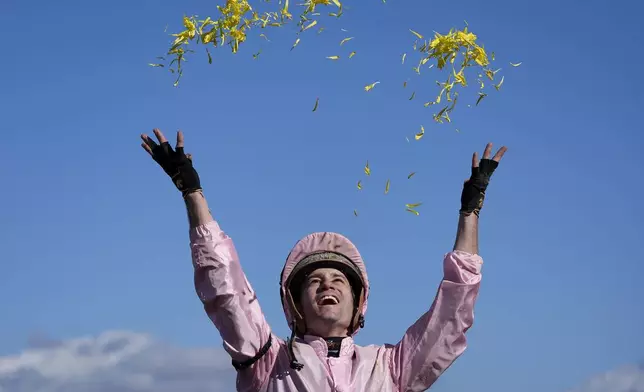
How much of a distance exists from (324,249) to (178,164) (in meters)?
1.10

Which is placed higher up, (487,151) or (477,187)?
(487,151)

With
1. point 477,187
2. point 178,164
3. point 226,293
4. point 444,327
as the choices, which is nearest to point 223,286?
point 226,293

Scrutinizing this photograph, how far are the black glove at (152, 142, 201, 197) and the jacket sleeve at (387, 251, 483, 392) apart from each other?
161 centimetres

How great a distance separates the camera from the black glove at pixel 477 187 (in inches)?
233

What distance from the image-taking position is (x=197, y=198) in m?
5.59

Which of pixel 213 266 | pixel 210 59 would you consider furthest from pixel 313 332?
pixel 210 59

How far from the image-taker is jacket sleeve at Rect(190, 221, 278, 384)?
5469 mm

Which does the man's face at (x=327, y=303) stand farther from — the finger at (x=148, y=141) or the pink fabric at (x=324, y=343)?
the finger at (x=148, y=141)

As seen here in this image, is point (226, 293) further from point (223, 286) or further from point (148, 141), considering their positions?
point (148, 141)

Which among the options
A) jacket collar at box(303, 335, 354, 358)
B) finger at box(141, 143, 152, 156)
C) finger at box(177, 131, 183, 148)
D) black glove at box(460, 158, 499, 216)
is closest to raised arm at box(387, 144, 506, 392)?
black glove at box(460, 158, 499, 216)

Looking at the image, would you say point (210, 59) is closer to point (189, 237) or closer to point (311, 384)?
point (189, 237)

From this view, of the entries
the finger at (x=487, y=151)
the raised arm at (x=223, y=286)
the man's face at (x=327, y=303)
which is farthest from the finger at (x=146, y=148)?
the finger at (x=487, y=151)

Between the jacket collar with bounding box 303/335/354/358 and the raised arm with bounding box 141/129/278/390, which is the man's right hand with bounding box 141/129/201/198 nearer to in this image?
the raised arm with bounding box 141/129/278/390

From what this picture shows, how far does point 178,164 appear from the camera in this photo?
564 centimetres
